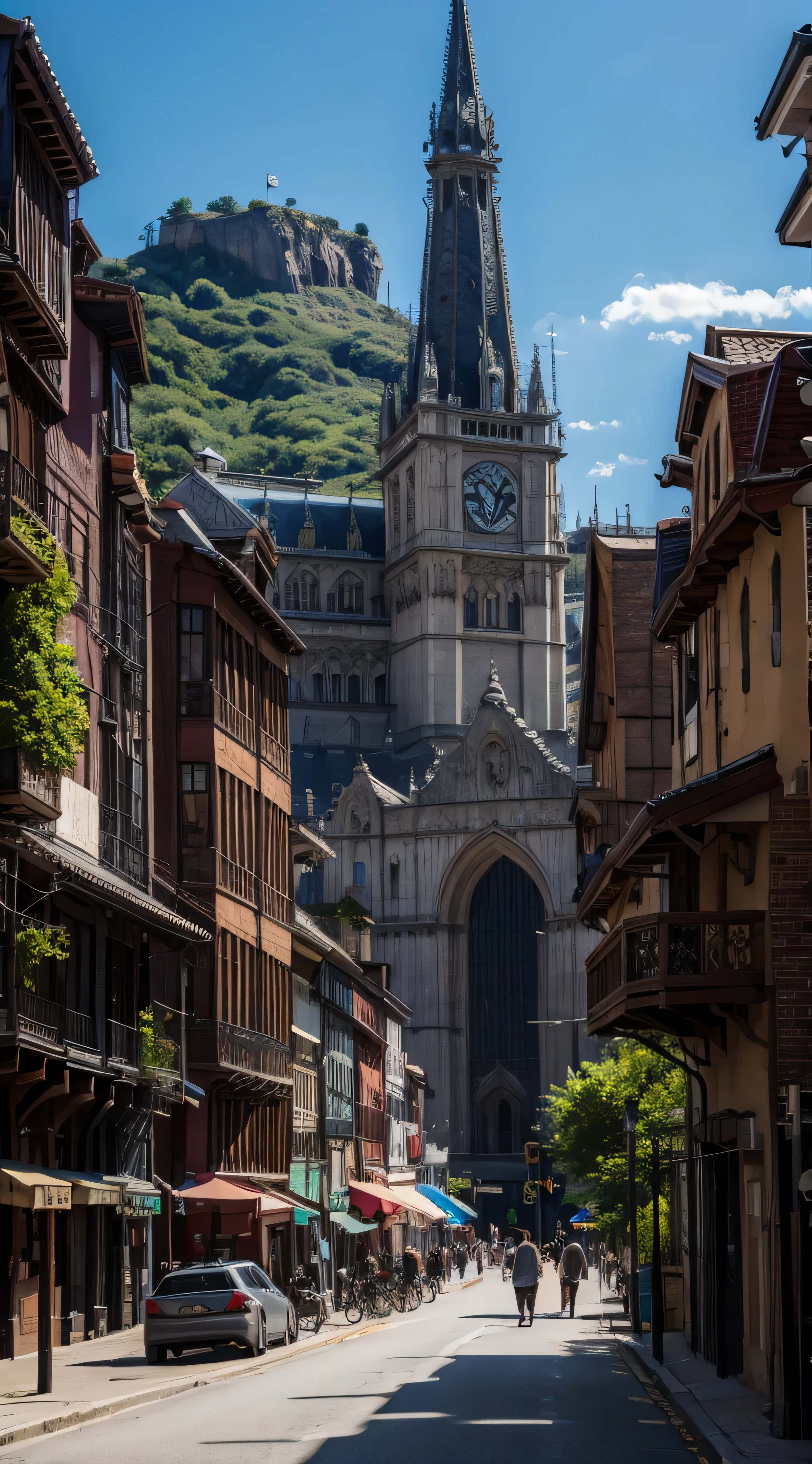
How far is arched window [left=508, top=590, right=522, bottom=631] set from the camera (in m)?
119

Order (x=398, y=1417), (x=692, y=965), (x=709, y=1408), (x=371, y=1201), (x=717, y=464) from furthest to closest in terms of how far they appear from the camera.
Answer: (x=371, y=1201)
(x=717, y=464)
(x=692, y=965)
(x=709, y=1408)
(x=398, y=1417)

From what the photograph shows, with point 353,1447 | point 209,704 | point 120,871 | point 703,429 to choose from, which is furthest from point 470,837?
point 353,1447

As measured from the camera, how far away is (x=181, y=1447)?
15117 millimetres

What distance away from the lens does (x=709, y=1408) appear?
18703 mm

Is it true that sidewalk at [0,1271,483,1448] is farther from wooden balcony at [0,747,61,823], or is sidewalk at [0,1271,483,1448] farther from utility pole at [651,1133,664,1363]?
wooden balcony at [0,747,61,823]

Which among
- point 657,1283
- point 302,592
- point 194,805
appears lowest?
point 657,1283

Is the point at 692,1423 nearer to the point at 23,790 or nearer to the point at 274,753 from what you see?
the point at 23,790

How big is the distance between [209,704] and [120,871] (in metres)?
8.19

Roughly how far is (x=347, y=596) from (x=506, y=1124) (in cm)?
3611

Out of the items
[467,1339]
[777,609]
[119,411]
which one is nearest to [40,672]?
[777,609]

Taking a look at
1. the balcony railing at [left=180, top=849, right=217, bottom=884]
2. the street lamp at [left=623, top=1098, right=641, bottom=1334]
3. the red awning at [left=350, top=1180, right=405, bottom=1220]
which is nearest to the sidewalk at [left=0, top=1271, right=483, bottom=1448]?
the street lamp at [left=623, top=1098, right=641, bottom=1334]

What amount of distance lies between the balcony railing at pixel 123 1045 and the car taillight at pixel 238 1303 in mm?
6326

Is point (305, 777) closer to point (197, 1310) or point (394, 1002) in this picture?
point (394, 1002)

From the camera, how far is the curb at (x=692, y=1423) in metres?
15.0
